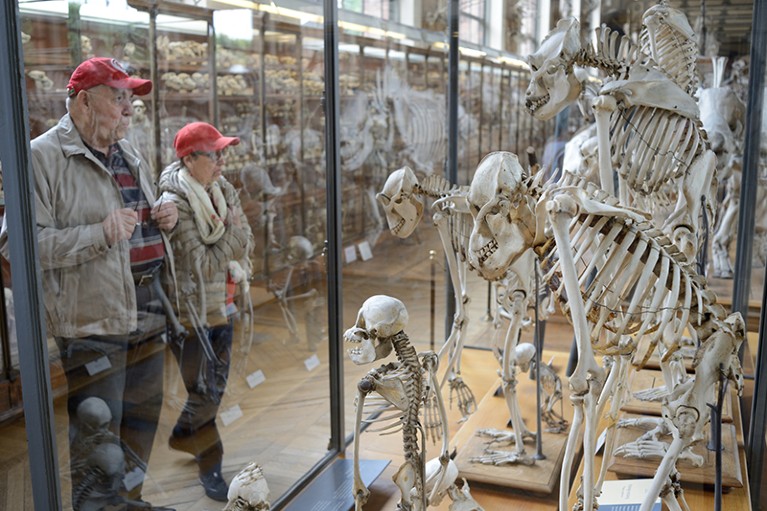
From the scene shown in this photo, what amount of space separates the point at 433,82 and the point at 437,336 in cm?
163

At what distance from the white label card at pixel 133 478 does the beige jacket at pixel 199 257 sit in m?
0.60

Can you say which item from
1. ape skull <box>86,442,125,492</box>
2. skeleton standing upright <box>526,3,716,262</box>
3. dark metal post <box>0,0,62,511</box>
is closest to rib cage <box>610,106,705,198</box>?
skeleton standing upright <box>526,3,716,262</box>

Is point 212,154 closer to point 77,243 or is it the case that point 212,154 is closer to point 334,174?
point 334,174

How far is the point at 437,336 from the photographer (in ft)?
15.1

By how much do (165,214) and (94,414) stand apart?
29.2 inches

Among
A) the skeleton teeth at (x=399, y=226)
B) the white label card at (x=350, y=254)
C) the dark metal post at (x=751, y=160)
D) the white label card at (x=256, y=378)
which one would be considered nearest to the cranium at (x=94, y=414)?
the white label card at (x=256, y=378)

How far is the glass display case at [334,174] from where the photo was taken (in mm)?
2691

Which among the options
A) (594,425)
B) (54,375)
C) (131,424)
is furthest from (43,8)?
(594,425)

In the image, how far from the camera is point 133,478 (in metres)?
2.67

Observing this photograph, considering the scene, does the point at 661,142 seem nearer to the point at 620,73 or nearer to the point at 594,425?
the point at 620,73

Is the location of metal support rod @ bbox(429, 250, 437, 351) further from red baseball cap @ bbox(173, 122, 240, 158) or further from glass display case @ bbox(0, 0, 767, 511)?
red baseball cap @ bbox(173, 122, 240, 158)

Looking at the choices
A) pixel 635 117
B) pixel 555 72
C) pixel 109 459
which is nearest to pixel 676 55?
pixel 635 117

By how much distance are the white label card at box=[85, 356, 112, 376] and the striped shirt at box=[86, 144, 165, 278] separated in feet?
1.03

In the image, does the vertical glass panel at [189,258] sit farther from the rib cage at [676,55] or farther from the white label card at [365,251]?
the rib cage at [676,55]
